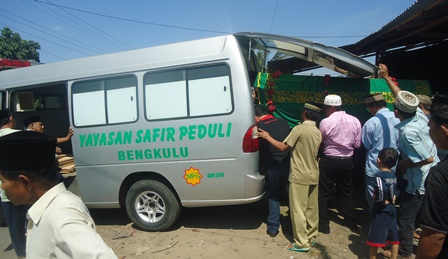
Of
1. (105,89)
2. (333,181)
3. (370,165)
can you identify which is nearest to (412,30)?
(370,165)

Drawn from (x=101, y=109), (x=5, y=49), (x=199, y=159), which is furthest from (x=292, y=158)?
(x=5, y=49)

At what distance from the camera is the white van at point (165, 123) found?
11.2 feet

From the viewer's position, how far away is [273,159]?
3664 millimetres

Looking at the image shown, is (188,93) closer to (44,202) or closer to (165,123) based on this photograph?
(165,123)

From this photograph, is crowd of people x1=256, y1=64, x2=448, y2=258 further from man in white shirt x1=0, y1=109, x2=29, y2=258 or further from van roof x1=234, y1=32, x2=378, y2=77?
man in white shirt x1=0, y1=109, x2=29, y2=258

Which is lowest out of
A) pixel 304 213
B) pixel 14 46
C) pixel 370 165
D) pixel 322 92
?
pixel 304 213

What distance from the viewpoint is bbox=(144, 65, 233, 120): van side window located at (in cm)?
342

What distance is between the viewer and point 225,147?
3.42 meters

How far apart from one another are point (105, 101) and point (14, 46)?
1140 inches

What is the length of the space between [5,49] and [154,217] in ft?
96.4

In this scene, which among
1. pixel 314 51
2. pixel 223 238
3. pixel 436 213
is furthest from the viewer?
pixel 314 51

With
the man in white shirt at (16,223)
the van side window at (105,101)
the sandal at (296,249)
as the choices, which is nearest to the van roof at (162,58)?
the van side window at (105,101)

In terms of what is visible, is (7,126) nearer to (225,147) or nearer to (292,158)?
(225,147)

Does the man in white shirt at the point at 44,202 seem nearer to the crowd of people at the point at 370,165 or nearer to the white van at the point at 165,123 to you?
the white van at the point at 165,123
